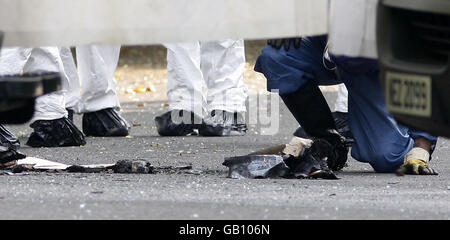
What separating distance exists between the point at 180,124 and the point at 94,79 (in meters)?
0.67

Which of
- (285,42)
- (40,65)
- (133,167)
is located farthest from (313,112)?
(40,65)

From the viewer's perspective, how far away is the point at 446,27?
3.57 meters

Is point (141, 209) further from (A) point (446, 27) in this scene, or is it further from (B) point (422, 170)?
(B) point (422, 170)

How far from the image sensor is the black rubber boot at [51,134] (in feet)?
24.4

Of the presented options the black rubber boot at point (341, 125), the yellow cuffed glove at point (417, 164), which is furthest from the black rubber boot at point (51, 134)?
the yellow cuffed glove at point (417, 164)

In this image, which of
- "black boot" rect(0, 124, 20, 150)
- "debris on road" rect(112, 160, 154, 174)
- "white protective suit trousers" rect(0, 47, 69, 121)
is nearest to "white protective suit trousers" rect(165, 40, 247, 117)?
"white protective suit trousers" rect(0, 47, 69, 121)

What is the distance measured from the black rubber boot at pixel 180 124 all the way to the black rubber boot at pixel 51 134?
116 cm

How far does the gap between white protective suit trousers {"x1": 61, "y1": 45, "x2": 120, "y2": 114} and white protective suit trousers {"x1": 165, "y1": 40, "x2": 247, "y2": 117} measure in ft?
1.39

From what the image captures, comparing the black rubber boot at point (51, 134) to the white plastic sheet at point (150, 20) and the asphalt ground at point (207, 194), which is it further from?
the white plastic sheet at point (150, 20)

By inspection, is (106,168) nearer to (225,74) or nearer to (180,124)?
(180,124)

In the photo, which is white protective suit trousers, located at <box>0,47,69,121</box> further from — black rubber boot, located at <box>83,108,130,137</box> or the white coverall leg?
the white coverall leg

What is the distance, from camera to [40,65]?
718 cm

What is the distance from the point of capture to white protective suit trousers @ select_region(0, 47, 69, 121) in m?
6.77

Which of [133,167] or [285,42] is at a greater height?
[285,42]
